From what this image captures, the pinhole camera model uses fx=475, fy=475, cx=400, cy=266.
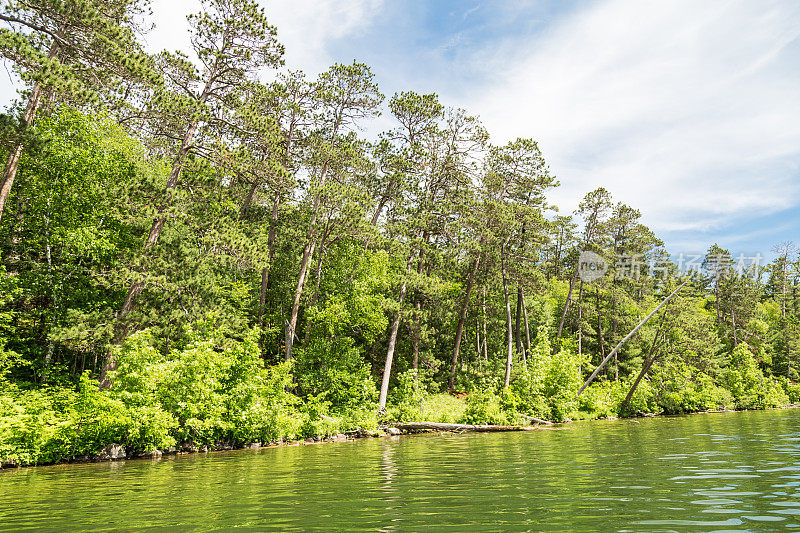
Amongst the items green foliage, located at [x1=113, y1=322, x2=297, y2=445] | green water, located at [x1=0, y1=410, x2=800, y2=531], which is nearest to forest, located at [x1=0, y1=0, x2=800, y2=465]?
green foliage, located at [x1=113, y1=322, x2=297, y2=445]

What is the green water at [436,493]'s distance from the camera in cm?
529

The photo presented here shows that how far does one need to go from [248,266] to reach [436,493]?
628 inches

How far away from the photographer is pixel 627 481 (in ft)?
25.4

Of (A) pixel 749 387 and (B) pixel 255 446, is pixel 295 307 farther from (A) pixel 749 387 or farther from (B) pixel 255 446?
(A) pixel 749 387

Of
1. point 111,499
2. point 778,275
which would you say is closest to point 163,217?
point 111,499

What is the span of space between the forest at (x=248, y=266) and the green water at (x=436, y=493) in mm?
4477

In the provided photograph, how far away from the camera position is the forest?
15.5 metres

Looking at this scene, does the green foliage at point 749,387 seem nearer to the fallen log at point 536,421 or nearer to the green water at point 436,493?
the fallen log at point 536,421

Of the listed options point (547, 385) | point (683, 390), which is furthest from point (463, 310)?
point (683, 390)

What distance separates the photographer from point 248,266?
68.9 feet

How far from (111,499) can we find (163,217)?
13.2 m

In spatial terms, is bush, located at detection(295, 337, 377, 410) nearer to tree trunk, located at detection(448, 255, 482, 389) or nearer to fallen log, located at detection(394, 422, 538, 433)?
fallen log, located at detection(394, 422, 538, 433)

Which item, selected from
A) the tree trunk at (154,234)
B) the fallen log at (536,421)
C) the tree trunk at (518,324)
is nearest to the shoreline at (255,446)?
the fallen log at (536,421)

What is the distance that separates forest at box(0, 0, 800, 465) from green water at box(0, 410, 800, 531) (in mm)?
4477
